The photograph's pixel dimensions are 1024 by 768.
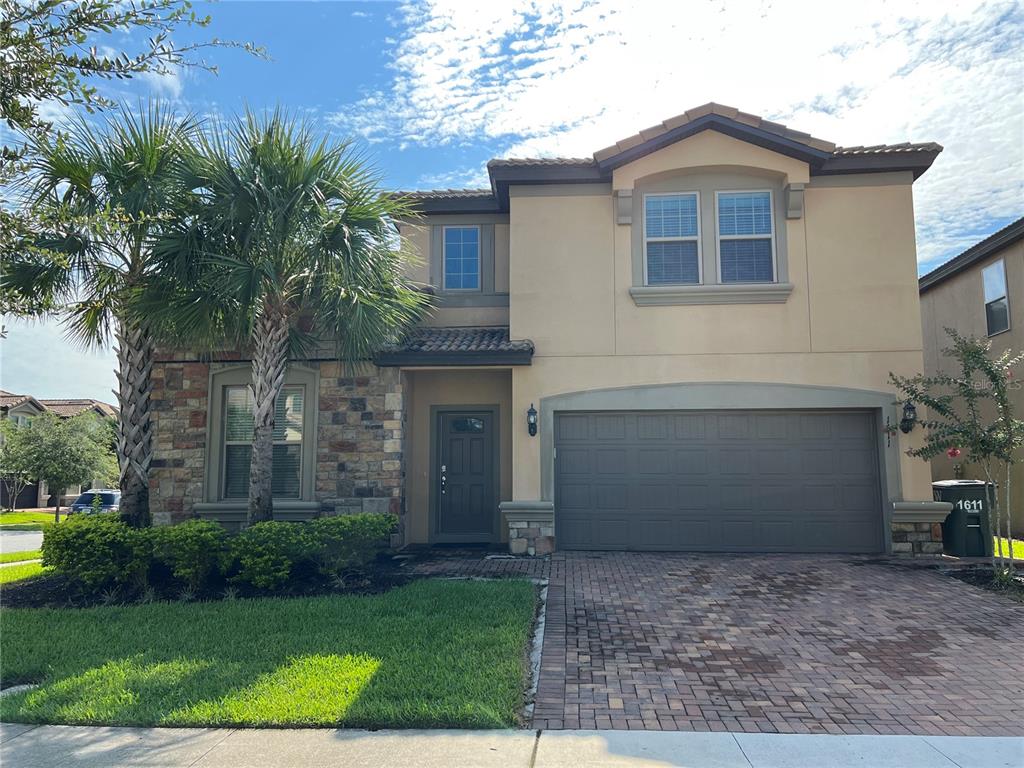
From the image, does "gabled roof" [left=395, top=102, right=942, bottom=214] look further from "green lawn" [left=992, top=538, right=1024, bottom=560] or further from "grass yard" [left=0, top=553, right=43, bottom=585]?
"grass yard" [left=0, top=553, right=43, bottom=585]

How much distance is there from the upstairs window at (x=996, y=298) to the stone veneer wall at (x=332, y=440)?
12686 millimetres

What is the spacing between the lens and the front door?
1198cm

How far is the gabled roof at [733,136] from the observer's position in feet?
35.2

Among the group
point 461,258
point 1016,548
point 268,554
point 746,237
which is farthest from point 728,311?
point 268,554

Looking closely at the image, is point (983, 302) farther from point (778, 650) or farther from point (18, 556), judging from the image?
point (18, 556)

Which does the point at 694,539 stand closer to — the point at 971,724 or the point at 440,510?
the point at 440,510

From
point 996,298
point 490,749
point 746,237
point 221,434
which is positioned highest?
point 746,237

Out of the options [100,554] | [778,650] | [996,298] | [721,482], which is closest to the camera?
[778,650]

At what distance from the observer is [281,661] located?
18.9 feet

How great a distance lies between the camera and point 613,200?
11305mm

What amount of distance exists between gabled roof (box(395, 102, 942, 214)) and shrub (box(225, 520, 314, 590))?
22.1 feet

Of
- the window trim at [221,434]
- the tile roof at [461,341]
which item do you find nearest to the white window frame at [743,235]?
the tile roof at [461,341]

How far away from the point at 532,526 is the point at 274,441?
475 cm

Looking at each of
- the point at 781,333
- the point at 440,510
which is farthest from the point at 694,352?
the point at 440,510
